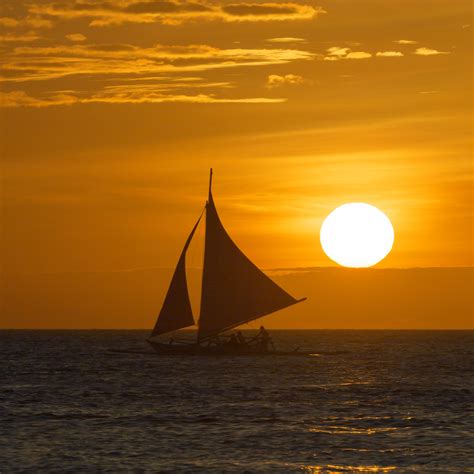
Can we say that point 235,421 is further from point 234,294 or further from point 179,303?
point 234,294

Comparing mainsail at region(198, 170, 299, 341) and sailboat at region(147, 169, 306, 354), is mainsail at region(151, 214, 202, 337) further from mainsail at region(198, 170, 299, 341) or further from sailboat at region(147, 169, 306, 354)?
mainsail at region(198, 170, 299, 341)

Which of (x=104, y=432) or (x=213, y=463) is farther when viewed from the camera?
(x=104, y=432)

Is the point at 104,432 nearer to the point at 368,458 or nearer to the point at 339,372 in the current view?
the point at 368,458

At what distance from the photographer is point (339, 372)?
285 feet

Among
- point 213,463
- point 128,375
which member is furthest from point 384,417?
point 128,375

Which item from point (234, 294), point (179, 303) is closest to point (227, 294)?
point (234, 294)

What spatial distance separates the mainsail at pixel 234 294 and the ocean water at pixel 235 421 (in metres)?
6.19

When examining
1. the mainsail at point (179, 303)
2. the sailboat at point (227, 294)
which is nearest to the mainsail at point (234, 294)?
the sailboat at point (227, 294)

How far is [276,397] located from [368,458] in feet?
72.1

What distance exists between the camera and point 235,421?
48.8 metres

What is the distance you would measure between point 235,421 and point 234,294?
41885mm

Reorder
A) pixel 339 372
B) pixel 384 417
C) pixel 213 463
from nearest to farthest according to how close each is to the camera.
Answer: pixel 213 463, pixel 384 417, pixel 339 372

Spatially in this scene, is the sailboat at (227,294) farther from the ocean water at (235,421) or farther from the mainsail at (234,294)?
the ocean water at (235,421)

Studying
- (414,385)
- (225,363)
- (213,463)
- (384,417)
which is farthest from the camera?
(225,363)
